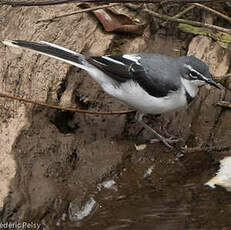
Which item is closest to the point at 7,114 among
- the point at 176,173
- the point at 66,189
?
the point at 66,189

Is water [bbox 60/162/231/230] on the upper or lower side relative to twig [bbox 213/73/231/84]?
lower

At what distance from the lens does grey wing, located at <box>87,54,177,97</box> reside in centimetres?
591

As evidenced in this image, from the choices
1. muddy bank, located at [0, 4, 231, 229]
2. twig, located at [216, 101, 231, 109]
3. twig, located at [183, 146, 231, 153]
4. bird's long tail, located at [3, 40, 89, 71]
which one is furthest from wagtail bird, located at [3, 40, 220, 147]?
twig, located at [216, 101, 231, 109]

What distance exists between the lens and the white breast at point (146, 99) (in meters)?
5.90

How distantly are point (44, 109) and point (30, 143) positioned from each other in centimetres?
65

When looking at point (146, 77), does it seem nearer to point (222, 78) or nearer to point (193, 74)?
point (193, 74)

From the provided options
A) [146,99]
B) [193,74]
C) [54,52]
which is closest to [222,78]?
[193,74]

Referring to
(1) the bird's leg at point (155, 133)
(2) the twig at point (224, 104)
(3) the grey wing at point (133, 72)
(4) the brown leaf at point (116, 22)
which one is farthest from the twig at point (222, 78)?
(4) the brown leaf at point (116, 22)

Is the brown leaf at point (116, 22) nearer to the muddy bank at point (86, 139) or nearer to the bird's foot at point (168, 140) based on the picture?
the muddy bank at point (86, 139)

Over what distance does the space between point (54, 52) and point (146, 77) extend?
1.08 m

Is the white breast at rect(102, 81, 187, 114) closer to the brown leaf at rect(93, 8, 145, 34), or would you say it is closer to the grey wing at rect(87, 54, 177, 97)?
the grey wing at rect(87, 54, 177, 97)

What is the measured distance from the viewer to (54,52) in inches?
241

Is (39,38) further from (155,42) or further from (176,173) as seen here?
(176,173)

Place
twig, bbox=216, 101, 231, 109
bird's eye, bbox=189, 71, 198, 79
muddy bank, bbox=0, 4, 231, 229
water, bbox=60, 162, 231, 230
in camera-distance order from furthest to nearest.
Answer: twig, bbox=216, 101, 231, 109
bird's eye, bbox=189, 71, 198, 79
muddy bank, bbox=0, 4, 231, 229
water, bbox=60, 162, 231, 230
